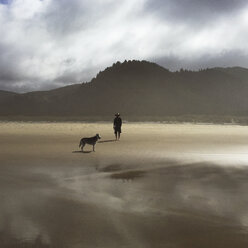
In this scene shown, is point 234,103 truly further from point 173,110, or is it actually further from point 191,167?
point 191,167

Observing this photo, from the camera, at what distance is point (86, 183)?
8938 mm

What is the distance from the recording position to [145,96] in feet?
423

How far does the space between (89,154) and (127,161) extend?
9.02 ft

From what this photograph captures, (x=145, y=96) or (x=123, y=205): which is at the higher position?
(x=145, y=96)

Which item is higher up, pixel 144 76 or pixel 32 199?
pixel 144 76

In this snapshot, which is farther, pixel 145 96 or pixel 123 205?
pixel 145 96

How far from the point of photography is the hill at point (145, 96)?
406 ft

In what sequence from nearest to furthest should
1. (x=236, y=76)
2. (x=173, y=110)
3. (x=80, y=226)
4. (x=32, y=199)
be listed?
1. (x=80, y=226)
2. (x=32, y=199)
3. (x=173, y=110)
4. (x=236, y=76)

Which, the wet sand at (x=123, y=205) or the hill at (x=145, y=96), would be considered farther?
the hill at (x=145, y=96)

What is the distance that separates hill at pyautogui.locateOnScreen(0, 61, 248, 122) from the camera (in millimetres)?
123750

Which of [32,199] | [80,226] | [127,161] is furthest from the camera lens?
[127,161]

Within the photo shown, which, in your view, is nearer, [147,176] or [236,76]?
[147,176]

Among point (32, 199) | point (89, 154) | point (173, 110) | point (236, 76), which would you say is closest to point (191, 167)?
point (89, 154)

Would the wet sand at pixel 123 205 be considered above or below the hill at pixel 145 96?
below
